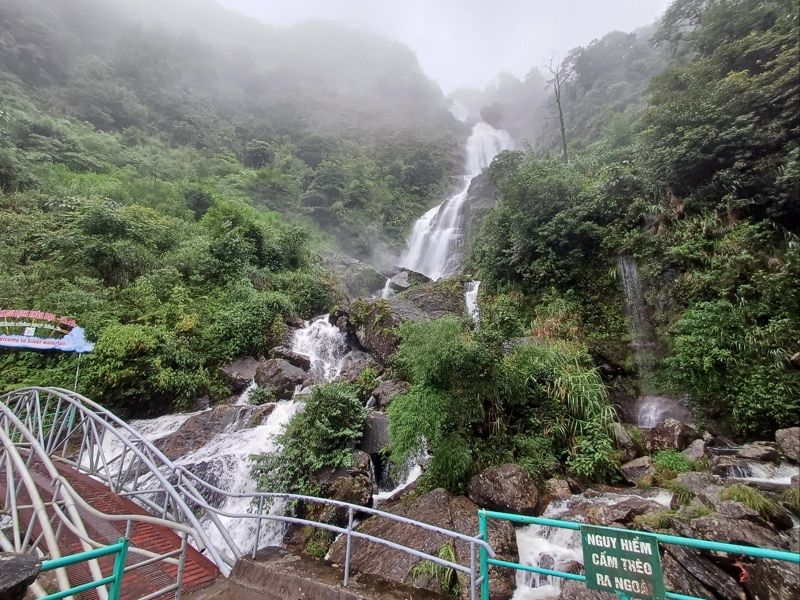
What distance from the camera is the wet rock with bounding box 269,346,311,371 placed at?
1107cm

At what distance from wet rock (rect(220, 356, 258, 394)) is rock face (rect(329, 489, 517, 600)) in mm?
6208

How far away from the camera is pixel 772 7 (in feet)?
29.0

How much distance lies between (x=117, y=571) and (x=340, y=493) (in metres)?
4.22

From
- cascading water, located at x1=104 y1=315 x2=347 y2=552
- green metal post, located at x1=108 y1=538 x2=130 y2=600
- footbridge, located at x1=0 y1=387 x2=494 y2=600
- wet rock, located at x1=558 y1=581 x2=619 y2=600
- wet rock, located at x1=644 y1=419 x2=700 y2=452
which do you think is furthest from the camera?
wet rock, located at x1=644 y1=419 x2=700 y2=452

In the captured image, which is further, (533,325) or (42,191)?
(42,191)

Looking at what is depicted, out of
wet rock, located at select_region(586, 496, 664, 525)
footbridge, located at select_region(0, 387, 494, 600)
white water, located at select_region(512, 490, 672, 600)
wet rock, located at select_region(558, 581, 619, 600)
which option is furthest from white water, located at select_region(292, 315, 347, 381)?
wet rock, located at select_region(558, 581, 619, 600)

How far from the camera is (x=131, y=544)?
162 inches

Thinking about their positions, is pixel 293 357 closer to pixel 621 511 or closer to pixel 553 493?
pixel 553 493

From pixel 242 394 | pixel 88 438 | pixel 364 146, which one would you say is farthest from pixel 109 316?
pixel 364 146

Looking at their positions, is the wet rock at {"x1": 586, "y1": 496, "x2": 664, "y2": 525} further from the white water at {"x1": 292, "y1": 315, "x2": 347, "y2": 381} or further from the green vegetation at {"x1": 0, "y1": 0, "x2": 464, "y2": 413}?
the green vegetation at {"x1": 0, "y1": 0, "x2": 464, "y2": 413}

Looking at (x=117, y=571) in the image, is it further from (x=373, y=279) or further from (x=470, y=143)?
(x=470, y=143)

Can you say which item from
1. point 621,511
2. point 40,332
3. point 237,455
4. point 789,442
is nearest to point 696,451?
point 789,442

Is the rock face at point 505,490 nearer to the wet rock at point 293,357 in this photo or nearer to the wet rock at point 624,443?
the wet rock at point 624,443

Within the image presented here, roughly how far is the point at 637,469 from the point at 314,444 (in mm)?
5488
